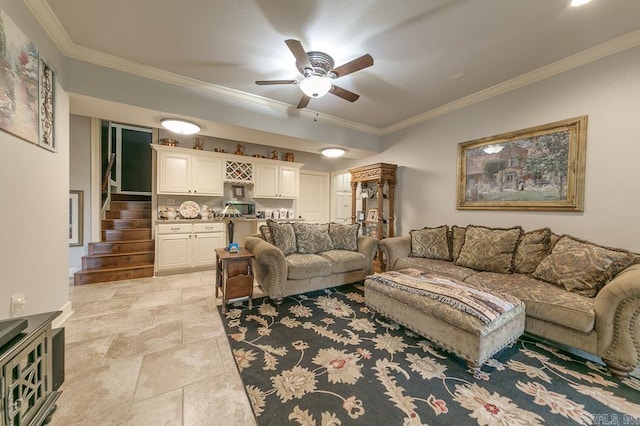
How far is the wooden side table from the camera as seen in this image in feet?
8.59

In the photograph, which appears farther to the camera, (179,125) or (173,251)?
(173,251)

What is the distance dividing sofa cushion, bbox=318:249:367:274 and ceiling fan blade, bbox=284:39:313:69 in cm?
226

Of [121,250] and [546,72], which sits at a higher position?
[546,72]

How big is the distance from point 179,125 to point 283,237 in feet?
6.81

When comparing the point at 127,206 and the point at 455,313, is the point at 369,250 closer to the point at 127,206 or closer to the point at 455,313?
the point at 455,313

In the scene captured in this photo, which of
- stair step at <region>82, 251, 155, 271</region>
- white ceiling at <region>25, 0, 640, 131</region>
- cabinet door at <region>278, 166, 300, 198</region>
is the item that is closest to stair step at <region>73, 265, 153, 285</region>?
stair step at <region>82, 251, 155, 271</region>

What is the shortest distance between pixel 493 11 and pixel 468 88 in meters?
1.34

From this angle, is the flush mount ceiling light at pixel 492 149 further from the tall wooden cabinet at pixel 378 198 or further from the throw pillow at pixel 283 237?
the throw pillow at pixel 283 237

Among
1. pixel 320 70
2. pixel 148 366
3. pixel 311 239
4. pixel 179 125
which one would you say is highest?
pixel 320 70

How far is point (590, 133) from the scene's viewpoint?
7.82ft

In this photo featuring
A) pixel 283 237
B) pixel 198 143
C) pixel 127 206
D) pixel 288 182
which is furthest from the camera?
pixel 288 182

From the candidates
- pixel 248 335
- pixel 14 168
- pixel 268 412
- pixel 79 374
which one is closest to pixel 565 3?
pixel 268 412

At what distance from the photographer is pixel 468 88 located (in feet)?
10.1

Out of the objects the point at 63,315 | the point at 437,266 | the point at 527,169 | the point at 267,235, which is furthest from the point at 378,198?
the point at 63,315
